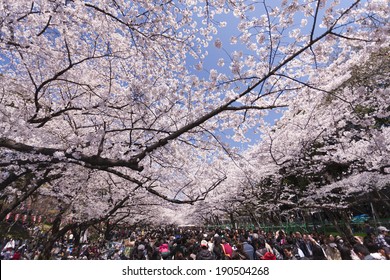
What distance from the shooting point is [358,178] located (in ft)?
47.6

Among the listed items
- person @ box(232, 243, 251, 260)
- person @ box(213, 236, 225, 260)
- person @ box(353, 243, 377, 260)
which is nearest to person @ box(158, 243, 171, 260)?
person @ box(213, 236, 225, 260)

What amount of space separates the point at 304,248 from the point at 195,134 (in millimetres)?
5742

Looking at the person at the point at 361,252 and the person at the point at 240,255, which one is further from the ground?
the person at the point at 240,255

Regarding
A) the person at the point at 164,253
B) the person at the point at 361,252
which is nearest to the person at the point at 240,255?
the person at the point at 361,252

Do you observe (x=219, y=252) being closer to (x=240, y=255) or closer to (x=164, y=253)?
(x=240, y=255)

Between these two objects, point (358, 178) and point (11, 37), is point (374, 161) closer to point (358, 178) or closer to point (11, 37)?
point (358, 178)

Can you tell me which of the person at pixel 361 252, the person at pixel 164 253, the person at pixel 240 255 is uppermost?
the person at pixel 164 253

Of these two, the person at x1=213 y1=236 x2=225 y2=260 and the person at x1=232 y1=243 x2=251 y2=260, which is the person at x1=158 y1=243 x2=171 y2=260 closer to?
the person at x1=213 y1=236 x2=225 y2=260

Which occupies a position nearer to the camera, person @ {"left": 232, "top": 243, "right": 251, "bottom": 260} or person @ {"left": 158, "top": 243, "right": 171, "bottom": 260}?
person @ {"left": 232, "top": 243, "right": 251, "bottom": 260}

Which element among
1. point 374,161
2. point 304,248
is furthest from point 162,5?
point 374,161

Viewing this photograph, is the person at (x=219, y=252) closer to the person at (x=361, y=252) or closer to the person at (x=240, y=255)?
the person at (x=240, y=255)

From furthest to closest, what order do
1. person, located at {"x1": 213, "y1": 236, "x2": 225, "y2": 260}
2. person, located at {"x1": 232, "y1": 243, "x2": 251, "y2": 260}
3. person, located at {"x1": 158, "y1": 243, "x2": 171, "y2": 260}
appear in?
person, located at {"x1": 158, "y1": 243, "x2": 171, "y2": 260}, person, located at {"x1": 213, "y1": 236, "x2": 225, "y2": 260}, person, located at {"x1": 232, "y1": 243, "x2": 251, "y2": 260}

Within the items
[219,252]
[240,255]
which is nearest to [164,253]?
[219,252]

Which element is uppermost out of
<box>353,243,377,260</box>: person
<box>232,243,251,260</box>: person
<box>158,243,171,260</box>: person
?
<box>158,243,171,260</box>: person
